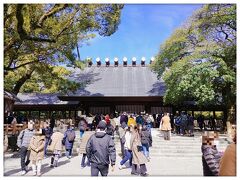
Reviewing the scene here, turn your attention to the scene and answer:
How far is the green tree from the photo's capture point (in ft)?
56.9

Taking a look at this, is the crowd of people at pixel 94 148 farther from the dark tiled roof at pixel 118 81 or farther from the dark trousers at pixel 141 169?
the dark tiled roof at pixel 118 81

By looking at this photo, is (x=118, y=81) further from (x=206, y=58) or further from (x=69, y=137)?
(x=69, y=137)

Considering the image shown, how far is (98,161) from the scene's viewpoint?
20.6 ft

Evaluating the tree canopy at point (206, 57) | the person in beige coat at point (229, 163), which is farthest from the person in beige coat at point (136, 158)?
the tree canopy at point (206, 57)

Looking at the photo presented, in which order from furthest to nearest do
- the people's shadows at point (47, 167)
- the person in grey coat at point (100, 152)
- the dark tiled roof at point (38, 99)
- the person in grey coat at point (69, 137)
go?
the dark tiled roof at point (38, 99)
the person in grey coat at point (69, 137)
the people's shadows at point (47, 167)
the person in grey coat at point (100, 152)

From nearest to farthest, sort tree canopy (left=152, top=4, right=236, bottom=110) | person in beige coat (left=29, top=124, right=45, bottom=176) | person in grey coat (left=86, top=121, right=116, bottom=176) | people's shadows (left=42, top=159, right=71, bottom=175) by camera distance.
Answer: person in grey coat (left=86, top=121, right=116, bottom=176) < person in beige coat (left=29, top=124, right=45, bottom=176) < people's shadows (left=42, top=159, right=71, bottom=175) < tree canopy (left=152, top=4, right=236, bottom=110)

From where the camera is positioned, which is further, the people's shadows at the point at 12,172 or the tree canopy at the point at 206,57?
the tree canopy at the point at 206,57

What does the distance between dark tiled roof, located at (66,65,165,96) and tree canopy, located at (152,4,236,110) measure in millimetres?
4721

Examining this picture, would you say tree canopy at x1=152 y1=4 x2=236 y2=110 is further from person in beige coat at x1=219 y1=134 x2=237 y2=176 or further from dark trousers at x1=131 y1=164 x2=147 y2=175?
person in beige coat at x1=219 y1=134 x2=237 y2=176

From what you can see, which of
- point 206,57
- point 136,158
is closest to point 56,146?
point 136,158

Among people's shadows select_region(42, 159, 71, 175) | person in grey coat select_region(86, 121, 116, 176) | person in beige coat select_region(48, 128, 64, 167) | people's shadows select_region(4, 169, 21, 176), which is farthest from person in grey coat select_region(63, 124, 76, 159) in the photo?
person in grey coat select_region(86, 121, 116, 176)

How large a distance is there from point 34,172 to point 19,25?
15.2 feet

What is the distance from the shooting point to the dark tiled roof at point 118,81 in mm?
23922

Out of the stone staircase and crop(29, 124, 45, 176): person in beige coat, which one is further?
the stone staircase
